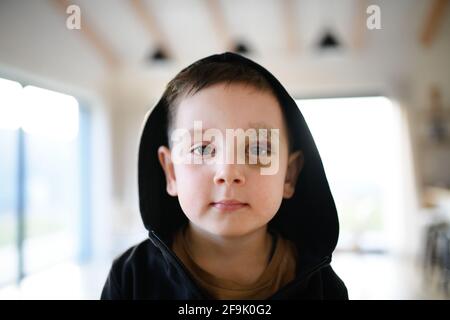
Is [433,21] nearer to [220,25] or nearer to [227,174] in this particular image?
[220,25]

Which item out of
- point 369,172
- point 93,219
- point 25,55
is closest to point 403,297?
point 369,172

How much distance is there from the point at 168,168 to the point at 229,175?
127mm

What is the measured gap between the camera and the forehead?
42cm

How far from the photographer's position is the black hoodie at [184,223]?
488 mm

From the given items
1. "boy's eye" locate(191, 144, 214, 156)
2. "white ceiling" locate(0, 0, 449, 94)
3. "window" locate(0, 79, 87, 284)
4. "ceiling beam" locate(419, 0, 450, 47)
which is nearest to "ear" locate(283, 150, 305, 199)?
"boy's eye" locate(191, 144, 214, 156)

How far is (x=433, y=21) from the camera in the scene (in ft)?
2.29

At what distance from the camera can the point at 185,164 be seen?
449 mm

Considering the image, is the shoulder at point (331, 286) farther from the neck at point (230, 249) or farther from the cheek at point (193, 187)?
the cheek at point (193, 187)

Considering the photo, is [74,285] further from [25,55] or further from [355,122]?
[355,122]

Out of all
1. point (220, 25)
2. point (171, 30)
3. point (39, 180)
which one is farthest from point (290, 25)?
point (39, 180)

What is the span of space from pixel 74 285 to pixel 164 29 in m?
0.63

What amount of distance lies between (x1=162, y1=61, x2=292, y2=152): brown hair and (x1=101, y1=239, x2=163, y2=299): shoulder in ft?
0.72

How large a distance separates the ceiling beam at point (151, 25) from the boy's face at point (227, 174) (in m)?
0.37

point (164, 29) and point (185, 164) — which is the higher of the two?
point (164, 29)
